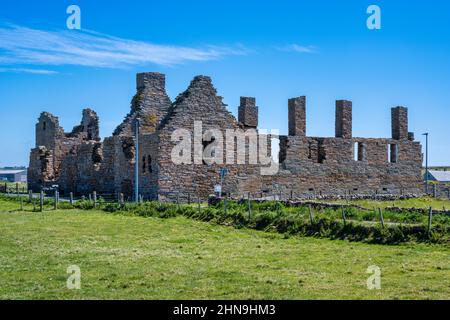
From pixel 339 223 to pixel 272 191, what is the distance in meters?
17.9

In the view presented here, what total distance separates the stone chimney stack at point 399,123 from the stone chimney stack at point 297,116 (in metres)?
9.63

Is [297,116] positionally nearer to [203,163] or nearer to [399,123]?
[203,163]

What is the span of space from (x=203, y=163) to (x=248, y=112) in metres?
6.27

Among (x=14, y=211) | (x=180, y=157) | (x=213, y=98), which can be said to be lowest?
(x=14, y=211)

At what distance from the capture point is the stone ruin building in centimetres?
3450

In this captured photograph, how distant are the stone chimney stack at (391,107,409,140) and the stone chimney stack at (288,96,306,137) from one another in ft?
31.6

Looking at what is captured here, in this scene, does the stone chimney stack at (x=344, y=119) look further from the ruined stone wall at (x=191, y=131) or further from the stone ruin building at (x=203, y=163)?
the ruined stone wall at (x=191, y=131)

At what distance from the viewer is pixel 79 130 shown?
51781 millimetres

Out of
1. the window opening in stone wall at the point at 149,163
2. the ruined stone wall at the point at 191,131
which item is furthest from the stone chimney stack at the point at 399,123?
the window opening in stone wall at the point at 149,163

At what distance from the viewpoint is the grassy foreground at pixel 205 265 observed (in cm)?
1166

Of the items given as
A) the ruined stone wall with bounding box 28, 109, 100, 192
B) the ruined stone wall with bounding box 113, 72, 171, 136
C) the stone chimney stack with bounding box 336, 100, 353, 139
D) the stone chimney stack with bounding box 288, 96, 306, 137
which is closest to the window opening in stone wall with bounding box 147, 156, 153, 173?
the ruined stone wall with bounding box 113, 72, 171, 136

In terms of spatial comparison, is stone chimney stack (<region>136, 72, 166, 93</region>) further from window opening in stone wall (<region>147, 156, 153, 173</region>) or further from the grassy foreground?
the grassy foreground

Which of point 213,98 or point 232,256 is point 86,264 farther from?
point 213,98
